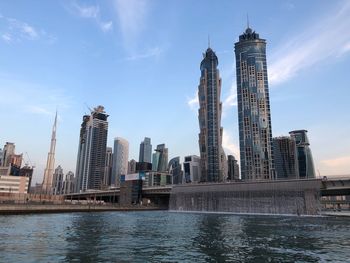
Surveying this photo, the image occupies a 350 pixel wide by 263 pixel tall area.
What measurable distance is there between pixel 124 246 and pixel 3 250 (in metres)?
14.5

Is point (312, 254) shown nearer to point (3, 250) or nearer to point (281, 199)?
point (3, 250)

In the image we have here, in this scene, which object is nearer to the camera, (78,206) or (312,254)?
(312,254)

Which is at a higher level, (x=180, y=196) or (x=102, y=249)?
(x=180, y=196)

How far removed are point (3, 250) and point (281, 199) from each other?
444 feet

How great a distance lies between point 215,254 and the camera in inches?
1503

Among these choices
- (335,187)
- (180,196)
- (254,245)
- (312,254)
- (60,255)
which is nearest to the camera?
(60,255)

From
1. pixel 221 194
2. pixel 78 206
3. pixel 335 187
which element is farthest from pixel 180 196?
Answer: pixel 335 187

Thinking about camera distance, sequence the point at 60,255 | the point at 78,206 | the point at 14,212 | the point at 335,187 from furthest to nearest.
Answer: the point at 78,206
the point at 335,187
the point at 14,212
the point at 60,255

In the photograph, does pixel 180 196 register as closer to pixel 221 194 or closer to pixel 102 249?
pixel 221 194

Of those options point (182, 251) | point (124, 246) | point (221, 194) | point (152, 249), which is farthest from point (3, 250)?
point (221, 194)

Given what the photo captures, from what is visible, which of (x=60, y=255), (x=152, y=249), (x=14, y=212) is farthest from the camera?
(x=14, y=212)

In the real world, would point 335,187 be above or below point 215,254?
above

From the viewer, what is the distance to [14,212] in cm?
12625

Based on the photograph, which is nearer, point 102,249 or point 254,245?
point 102,249
